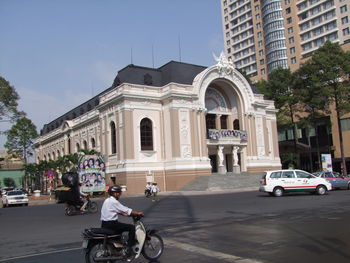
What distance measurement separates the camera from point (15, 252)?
9.33 metres

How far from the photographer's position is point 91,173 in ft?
101

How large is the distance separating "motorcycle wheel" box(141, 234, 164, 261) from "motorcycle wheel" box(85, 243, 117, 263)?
764 mm

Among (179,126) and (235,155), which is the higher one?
(179,126)

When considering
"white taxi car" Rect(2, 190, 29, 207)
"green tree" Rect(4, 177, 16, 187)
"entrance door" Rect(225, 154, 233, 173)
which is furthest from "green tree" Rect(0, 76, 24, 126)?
"green tree" Rect(4, 177, 16, 187)

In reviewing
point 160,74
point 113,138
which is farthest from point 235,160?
point 113,138

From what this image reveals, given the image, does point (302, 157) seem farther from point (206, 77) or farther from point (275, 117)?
point (206, 77)

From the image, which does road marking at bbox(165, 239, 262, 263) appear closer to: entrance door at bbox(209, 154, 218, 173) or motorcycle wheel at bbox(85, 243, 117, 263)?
motorcycle wheel at bbox(85, 243, 117, 263)

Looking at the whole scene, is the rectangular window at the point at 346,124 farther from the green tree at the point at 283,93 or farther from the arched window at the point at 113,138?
the arched window at the point at 113,138

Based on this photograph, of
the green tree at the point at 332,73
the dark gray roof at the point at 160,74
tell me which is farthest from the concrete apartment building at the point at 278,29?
the dark gray roof at the point at 160,74

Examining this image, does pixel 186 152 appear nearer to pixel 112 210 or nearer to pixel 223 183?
pixel 223 183

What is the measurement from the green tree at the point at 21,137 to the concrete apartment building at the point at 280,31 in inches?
1663

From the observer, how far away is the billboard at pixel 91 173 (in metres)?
30.3

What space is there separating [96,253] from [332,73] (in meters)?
41.0

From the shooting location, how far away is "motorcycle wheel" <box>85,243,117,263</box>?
275 inches
